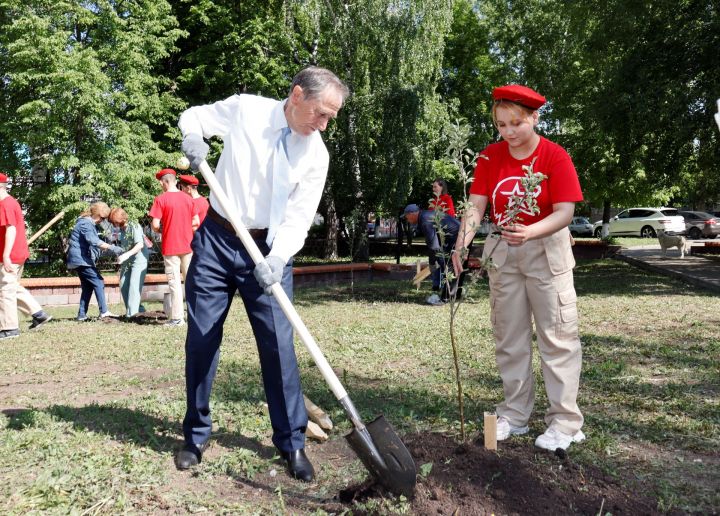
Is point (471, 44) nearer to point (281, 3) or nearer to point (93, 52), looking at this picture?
point (281, 3)

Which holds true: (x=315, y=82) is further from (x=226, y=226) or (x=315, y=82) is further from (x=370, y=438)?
(x=370, y=438)

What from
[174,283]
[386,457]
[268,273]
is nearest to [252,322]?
[268,273]

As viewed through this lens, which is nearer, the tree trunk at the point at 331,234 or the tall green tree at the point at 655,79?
the tall green tree at the point at 655,79

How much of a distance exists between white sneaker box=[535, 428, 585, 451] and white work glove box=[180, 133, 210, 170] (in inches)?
90.1

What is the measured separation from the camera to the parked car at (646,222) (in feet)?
107

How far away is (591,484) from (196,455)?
1955mm

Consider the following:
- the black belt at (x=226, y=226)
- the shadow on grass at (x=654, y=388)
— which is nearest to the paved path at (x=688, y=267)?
the shadow on grass at (x=654, y=388)

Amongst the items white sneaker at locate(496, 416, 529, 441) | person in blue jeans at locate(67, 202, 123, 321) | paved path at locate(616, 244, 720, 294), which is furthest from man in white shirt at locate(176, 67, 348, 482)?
paved path at locate(616, 244, 720, 294)

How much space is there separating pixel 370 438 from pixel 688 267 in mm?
14123

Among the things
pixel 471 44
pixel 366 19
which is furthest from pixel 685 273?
pixel 471 44

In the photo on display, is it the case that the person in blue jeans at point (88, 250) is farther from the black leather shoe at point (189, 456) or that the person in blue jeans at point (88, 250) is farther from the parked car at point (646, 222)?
the parked car at point (646, 222)

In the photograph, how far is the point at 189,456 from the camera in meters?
3.31

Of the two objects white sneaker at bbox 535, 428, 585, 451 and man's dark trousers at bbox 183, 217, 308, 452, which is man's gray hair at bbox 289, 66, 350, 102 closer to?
man's dark trousers at bbox 183, 217, 308, 452

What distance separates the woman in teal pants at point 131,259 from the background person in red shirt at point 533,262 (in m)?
6.27
